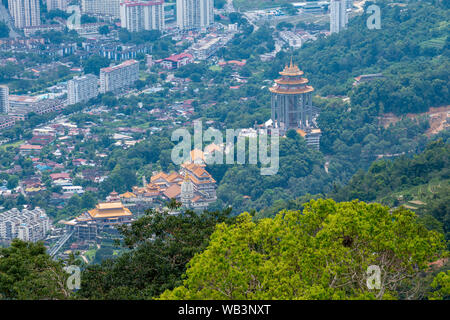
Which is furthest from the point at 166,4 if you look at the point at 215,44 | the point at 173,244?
the point at 173,244

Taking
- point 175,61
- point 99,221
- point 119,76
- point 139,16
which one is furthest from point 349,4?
point 99,221

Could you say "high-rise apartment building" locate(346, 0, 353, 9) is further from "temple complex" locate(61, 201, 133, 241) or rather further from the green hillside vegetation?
"temple complex" locate(61, 201, 133, 241)

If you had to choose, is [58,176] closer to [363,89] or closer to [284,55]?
[363,89]

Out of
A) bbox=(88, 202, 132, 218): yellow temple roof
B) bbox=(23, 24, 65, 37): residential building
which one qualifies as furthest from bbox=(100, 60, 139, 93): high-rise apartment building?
bbox=(88, 202, 132, 218): yellow temple roof

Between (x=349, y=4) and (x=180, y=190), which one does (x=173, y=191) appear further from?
(x=349, y=4)

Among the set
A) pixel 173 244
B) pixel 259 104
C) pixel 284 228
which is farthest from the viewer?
pixel 259 104

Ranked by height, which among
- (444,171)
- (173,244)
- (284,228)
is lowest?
(444,171)
